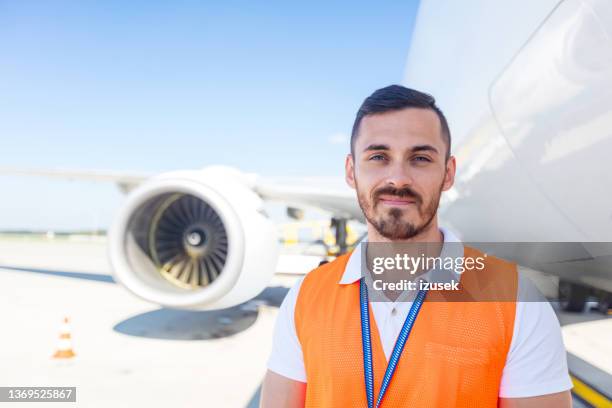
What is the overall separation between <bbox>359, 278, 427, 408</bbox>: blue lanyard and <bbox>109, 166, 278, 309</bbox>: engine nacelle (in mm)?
2537

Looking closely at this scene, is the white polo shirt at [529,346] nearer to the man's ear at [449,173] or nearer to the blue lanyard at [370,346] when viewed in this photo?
the blue lanyard at [370,346]

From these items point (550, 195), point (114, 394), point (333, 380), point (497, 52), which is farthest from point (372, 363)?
point (114, 394)

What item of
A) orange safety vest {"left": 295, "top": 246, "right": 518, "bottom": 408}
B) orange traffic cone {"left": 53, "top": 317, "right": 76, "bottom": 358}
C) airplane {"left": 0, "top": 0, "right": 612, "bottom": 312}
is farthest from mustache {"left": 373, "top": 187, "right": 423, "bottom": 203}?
orange traffic cone {"left": 53, "top": 317, "right": 76, "bottom": 358}

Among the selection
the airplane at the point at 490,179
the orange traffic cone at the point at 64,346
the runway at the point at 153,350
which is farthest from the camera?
the orange traffic cone at the point at 64,346

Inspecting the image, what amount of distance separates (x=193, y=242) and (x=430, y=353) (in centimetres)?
328

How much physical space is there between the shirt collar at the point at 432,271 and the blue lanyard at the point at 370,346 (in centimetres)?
5

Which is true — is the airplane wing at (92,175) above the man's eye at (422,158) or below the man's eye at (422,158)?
above

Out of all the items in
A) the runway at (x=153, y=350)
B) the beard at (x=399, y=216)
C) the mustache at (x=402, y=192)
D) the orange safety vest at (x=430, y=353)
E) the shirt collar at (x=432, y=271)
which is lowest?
the runway at (x=153, y=350)

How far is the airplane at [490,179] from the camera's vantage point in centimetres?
150

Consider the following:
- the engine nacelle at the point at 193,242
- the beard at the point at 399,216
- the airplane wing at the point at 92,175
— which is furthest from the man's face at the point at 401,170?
the airplane wing at the point at 92,175

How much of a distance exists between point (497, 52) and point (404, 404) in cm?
184

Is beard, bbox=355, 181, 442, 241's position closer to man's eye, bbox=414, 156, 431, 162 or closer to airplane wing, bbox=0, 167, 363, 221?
man's eye, bbox=414, 156, 431, 162

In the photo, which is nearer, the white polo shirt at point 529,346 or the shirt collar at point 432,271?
the white polo shirt at point 529,346

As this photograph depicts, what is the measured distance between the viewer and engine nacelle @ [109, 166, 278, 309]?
3.42 m
